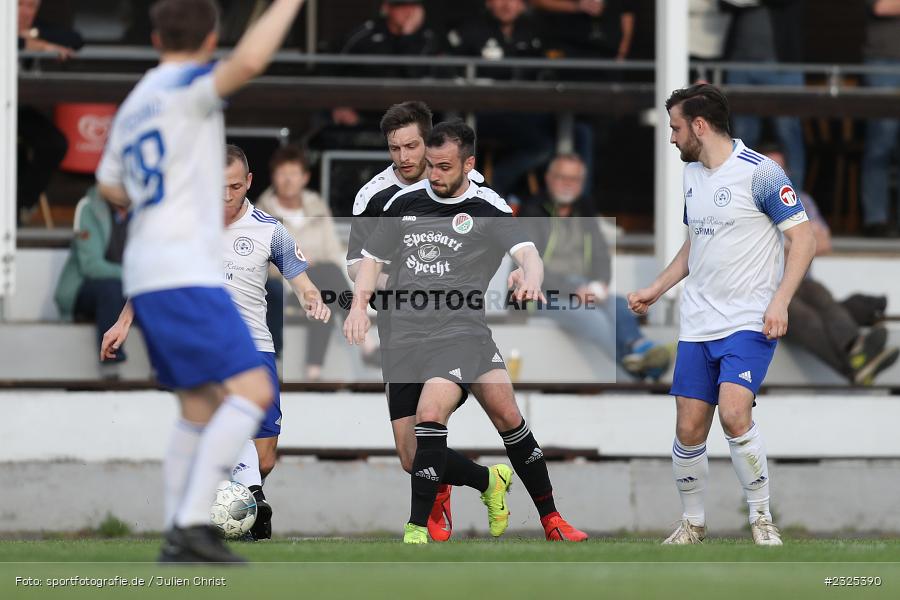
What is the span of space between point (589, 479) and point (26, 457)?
4.21 m

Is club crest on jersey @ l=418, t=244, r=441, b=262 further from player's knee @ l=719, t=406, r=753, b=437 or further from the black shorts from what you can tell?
player's knee @ l=719, t=406, r=753, b=437

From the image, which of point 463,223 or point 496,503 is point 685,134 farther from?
point 496,503

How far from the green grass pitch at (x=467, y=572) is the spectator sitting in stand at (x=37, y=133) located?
698 centimetres

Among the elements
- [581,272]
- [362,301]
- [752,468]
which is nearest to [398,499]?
[581,272]

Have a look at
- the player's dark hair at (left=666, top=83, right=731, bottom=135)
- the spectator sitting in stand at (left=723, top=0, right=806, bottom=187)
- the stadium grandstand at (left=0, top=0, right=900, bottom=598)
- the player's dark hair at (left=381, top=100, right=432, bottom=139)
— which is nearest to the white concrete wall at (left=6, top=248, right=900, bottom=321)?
the stadium grandstand at (left=0, top=0, right=900, bottom=598)

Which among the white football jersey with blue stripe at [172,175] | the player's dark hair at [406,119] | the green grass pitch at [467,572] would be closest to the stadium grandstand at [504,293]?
the player's dark hair at [406,119]

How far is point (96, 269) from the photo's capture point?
42.4ft

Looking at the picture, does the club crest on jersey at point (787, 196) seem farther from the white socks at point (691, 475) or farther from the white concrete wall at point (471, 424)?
the white concrete wall at point (471, 424)

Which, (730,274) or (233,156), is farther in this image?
(233,156)

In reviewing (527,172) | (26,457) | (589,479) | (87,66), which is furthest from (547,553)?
(87,66)

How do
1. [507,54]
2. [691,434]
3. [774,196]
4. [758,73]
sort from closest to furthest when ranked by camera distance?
[774,196] → [691,434] → [507,54] → [758,73]

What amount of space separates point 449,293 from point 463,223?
37 centimetres

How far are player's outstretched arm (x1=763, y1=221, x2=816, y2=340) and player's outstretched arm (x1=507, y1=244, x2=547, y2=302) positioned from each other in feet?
3.73

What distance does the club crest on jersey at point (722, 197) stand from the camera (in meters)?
8.52
